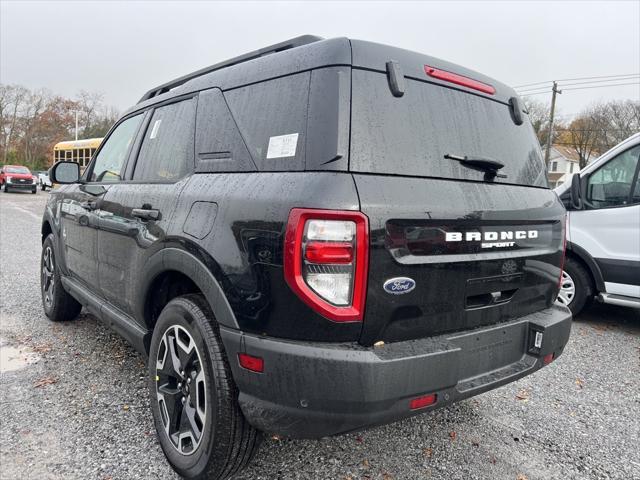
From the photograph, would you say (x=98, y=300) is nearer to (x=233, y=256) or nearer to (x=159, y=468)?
(x=159, y=468)

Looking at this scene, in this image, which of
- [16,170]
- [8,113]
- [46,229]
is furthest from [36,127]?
[46,229]

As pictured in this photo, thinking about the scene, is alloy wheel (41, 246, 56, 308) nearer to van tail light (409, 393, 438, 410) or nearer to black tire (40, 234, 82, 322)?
black tire (40, 234, 82, 322)

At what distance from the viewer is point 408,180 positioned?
1930mm

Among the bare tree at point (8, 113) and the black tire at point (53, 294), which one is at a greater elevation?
the bare tree at point (8, 113)

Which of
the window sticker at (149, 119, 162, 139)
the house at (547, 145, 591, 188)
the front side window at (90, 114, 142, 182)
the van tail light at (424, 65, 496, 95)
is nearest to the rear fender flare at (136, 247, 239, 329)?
the window sticker at (149, 119, 162, 139)

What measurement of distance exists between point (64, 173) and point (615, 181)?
5.36 metres

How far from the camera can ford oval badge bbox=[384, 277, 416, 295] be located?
5.82 feet

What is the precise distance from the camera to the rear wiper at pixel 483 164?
217cm

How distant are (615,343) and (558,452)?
102 inches

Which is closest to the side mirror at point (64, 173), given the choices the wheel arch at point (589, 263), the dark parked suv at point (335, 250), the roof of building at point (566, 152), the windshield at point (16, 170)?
the dark parked suv at point (335, 250)

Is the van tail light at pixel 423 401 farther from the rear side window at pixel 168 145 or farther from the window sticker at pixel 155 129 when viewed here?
the window sticker at pixel 155 129

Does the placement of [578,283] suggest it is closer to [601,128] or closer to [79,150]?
[79,150]

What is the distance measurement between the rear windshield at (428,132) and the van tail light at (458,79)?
5cm

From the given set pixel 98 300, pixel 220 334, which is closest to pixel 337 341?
pixel 220 334
